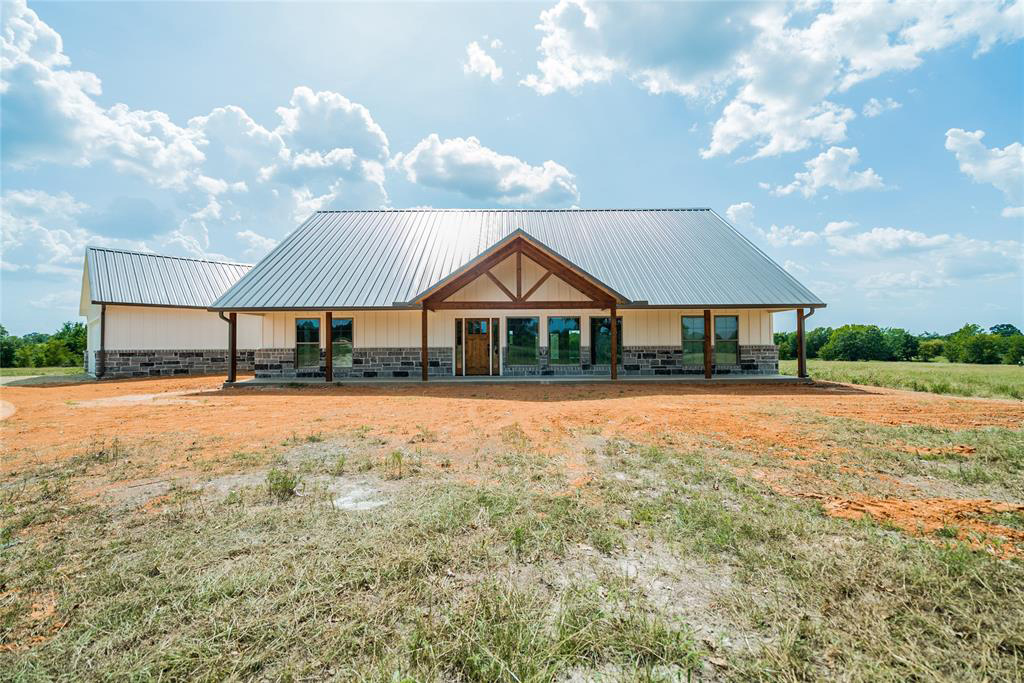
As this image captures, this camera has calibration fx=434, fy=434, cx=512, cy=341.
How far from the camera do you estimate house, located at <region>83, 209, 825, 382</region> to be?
15055 millimetres

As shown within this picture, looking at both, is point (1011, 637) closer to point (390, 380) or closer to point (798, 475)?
point (798, 475)

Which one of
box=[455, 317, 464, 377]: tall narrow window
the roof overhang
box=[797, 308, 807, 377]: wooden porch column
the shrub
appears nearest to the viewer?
the shrub

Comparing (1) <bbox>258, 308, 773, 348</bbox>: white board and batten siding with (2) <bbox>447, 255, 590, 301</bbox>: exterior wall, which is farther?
(1) <bbox>258, 308, 773, 348</bbox>: white board and batten siding

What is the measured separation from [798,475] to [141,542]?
6.36m

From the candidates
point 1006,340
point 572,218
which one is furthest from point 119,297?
point 1006,340

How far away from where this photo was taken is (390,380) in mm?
15656

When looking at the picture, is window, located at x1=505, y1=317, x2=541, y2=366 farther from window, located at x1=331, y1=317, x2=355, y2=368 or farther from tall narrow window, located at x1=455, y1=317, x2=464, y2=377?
window, located at x1=331, y1=317, x2=355, y2=368

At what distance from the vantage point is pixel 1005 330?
104ft

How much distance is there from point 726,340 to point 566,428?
11.6 metres

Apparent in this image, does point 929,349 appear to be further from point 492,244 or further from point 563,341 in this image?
point 492,244

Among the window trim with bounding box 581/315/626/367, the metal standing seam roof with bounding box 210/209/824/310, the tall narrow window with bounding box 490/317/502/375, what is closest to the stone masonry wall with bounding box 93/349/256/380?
the metal standing seam roof with bounding box 210/209/824/310

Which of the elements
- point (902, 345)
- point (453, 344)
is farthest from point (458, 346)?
point (902, 345)

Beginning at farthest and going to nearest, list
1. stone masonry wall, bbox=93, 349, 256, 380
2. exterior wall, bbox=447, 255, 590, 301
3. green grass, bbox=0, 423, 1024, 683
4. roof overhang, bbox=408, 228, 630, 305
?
stone masonry wall, bbox=93, 349, 256, 380 → exterior wall, bbox=447, 255, 590, 301 → roof overhang, bbox=408, 228, 630, 305 → green grass, bbox=0, 423, 1024, 683

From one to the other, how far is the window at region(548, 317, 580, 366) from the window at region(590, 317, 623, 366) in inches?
22.4
